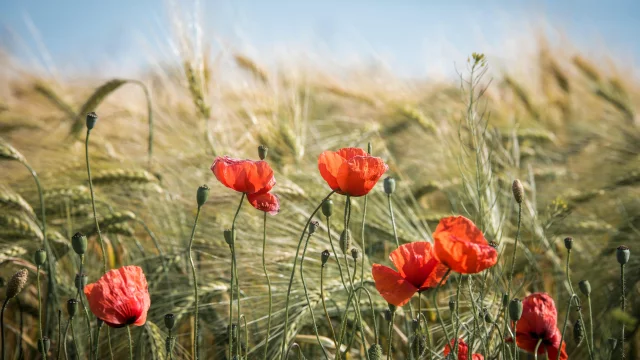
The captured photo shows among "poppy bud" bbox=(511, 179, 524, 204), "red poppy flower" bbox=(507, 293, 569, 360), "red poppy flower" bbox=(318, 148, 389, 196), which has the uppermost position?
"red poppy flower" bbox=(318, 148, 389, 196)

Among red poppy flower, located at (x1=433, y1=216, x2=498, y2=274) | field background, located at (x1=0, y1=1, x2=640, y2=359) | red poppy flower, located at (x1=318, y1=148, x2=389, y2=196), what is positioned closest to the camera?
red poppy flower, located at (x1=433, y1=216, x2=498, y2=274)

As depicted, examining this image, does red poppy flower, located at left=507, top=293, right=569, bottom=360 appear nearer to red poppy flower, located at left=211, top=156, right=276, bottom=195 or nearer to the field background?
the field background

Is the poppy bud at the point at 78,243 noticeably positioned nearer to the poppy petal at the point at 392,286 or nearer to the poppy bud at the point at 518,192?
the poppy petal at the point at 392,286

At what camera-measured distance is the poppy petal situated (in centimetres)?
92

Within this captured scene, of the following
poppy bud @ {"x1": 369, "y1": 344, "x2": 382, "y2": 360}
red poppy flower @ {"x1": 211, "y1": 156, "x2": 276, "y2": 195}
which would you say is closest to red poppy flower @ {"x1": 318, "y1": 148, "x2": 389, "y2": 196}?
red poppy flower @ {"x1": 211, "y1": 156, "x2": 276, "y2": 195}

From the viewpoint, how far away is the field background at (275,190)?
146 centimetres

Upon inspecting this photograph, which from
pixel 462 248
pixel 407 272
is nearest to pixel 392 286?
pixel 407 272

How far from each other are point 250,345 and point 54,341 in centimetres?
46

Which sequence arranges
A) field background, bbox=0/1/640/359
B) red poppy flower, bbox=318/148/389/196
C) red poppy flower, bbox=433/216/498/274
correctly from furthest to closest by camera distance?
1. field background, bbox=0/1/640/359
2. red poppy flower, bbox=318/148/389/196
3. red poppy flower, bbox=433/216/498/274

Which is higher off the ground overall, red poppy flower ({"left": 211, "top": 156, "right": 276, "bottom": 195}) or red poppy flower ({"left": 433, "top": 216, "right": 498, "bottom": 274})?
red poppy flower ({"left": 211, "top": 156, "right": 276, "bottom": 195})

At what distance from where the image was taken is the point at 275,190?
1.47 meters

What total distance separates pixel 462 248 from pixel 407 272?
5.3 inches

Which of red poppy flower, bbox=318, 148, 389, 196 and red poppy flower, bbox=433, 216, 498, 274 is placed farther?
red poppy flower, bbox=318, 148, 389, 196

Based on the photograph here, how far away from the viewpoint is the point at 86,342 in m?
1.47
